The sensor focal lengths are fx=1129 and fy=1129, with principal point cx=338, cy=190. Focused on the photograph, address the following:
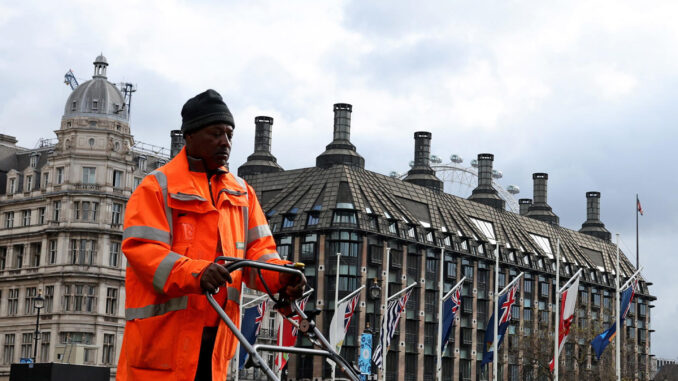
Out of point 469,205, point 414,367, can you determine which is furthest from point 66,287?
point 469,205

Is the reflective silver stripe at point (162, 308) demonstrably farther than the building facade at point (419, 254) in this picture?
No

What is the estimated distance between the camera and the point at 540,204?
128m

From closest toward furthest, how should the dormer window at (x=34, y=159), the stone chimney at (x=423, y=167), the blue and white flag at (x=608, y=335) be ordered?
the blue and white flag at (x=608, y=335) → the dormer window at (x=34, y=159) → the stone chimney at (x=423, y=167)

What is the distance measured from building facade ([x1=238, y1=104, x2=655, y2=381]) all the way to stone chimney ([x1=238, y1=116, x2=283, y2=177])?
11 centimetres

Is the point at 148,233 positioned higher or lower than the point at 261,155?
lower

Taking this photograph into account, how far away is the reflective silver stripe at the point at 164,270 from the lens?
6.70 meters

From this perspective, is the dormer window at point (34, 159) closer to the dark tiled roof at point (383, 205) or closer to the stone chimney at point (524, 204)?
the dark tiled roof at point (383, 205)

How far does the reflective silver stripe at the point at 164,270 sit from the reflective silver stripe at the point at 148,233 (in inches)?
7.8

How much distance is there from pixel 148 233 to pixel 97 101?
6721cm

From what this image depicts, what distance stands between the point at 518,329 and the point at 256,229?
336ft

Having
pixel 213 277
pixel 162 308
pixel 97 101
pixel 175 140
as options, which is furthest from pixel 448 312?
pixel 213 277

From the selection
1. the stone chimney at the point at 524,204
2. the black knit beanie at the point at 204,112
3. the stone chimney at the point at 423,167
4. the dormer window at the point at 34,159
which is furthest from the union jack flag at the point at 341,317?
the stone chimney at the point at 524,204

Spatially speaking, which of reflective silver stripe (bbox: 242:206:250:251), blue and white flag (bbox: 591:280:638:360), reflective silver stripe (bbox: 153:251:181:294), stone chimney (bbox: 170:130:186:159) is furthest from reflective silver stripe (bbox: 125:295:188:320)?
stone chimney (bbox: 170:130:186:159)

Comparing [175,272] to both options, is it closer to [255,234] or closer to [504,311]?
[255,234]
